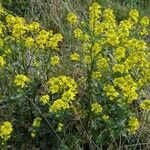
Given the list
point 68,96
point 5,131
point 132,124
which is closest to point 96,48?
point 68,96

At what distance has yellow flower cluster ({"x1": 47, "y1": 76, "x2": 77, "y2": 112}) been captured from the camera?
355 cm

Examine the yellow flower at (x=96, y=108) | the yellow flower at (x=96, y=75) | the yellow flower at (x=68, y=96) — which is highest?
the yellow flower at (x=96, y=75)

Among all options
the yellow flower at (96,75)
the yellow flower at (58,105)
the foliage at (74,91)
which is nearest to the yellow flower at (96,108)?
the foliage at (74,91)

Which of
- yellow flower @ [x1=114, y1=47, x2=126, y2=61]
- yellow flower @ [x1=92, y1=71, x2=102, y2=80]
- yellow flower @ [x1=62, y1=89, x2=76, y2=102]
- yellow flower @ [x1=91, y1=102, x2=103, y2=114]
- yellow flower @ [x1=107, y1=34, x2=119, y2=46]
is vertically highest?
yellow flower @ [x1=107, y1=34, x2=119, y2=46]

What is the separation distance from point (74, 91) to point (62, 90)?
3.7 inches

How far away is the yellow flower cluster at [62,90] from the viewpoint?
3.55 metres

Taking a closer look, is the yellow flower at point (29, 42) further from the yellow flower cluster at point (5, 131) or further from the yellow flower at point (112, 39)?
the yellow flower cluster at point (5, 131)

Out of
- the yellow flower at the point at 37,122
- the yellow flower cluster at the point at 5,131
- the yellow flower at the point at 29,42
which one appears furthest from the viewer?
the yellow flower at the point at 29,42

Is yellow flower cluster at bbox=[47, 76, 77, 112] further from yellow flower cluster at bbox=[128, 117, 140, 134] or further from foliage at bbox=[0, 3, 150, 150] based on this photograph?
yellow flower cluster at bbox=[128, 117, 140, 134]

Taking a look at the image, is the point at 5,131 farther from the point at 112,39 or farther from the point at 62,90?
the point at 112,39

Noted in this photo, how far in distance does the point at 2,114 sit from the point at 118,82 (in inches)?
40.8

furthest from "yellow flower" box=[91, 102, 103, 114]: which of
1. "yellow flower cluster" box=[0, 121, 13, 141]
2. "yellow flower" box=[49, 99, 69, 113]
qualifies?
"yellow flower cluster" box=[0, 121, 13, 141]

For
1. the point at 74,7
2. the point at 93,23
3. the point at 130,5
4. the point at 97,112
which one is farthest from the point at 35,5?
the point at 97,112

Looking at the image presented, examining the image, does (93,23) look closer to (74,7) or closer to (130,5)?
(74,7)
